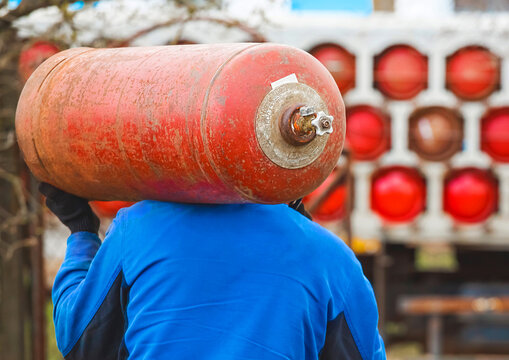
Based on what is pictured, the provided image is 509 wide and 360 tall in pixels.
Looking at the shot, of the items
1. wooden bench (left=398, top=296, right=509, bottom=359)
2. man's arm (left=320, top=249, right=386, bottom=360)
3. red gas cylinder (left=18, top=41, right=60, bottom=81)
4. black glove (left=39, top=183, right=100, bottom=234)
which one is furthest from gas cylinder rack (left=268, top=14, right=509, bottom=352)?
man's arm (left=320, top=249, right=386, bottom=360)

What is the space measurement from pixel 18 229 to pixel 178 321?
200cm

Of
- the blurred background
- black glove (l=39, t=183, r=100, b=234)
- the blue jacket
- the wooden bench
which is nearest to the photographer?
the blue jacket

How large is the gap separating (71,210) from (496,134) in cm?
389

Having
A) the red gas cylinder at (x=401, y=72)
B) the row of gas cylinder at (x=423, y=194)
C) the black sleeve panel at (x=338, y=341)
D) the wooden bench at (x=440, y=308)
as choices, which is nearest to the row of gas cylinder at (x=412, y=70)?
the red gas cylinder at (x=401, y=72)

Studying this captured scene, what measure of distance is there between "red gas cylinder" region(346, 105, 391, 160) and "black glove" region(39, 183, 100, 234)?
3.35 metres

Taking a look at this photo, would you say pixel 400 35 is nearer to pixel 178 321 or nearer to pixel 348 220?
pixel 348 220

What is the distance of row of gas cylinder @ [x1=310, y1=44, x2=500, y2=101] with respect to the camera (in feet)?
17.2

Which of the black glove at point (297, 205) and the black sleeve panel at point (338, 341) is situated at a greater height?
the black glove at point (297, 205)

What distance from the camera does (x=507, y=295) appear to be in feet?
19.0

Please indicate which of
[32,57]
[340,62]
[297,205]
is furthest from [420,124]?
[297,205]

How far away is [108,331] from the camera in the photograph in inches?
72.2

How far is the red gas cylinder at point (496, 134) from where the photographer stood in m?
5.23

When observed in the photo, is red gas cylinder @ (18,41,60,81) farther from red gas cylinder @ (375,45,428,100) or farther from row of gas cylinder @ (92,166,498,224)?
red gas cylinder @ (375,45,428,100)

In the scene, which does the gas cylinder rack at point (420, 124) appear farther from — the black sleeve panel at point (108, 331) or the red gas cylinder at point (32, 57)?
the black sleeve panel at point (108, 331)
